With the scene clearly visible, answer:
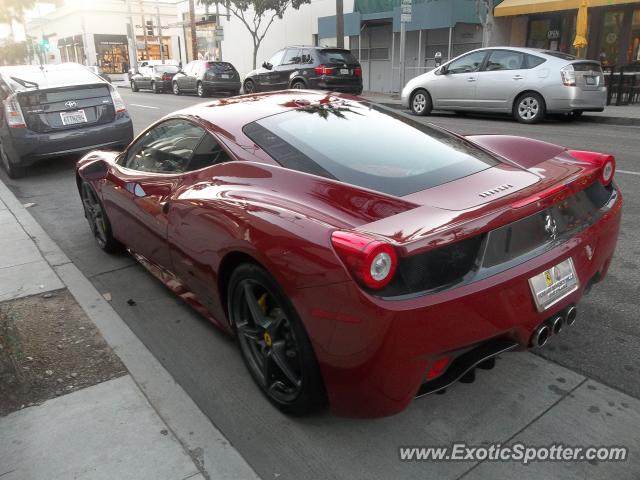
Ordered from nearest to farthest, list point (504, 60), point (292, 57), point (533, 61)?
1. point (533, 61)
2. point (504, 60)
3. point (292, 57)

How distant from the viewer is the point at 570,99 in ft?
37.4

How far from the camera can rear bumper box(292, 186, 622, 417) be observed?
2016 millimetres

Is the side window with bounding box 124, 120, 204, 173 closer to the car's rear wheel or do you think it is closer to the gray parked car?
the gray parked car

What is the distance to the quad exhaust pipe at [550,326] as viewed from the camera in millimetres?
2338

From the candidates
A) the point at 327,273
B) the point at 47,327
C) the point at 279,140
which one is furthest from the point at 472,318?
the point at 47,327

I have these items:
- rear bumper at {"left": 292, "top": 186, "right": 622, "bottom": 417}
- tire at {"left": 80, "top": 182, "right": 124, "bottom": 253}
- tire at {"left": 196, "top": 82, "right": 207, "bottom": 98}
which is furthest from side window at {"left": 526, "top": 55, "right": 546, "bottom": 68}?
tire at {"left": 196, "top": 82, "right": 207, "bottom": 98}

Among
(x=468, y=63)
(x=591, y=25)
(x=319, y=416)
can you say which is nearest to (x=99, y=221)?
(x=319, y=416)

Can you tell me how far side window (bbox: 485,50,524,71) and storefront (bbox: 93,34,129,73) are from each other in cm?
5397

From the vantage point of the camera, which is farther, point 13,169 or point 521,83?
point 521,83

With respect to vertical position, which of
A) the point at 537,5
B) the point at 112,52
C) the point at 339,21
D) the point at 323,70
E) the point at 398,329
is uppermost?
the point at 537,5

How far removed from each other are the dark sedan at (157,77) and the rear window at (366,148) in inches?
1026

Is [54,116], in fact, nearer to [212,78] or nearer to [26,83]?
[26,83]

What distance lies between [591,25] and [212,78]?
14.4 m

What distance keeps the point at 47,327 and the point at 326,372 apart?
2.21 metres
